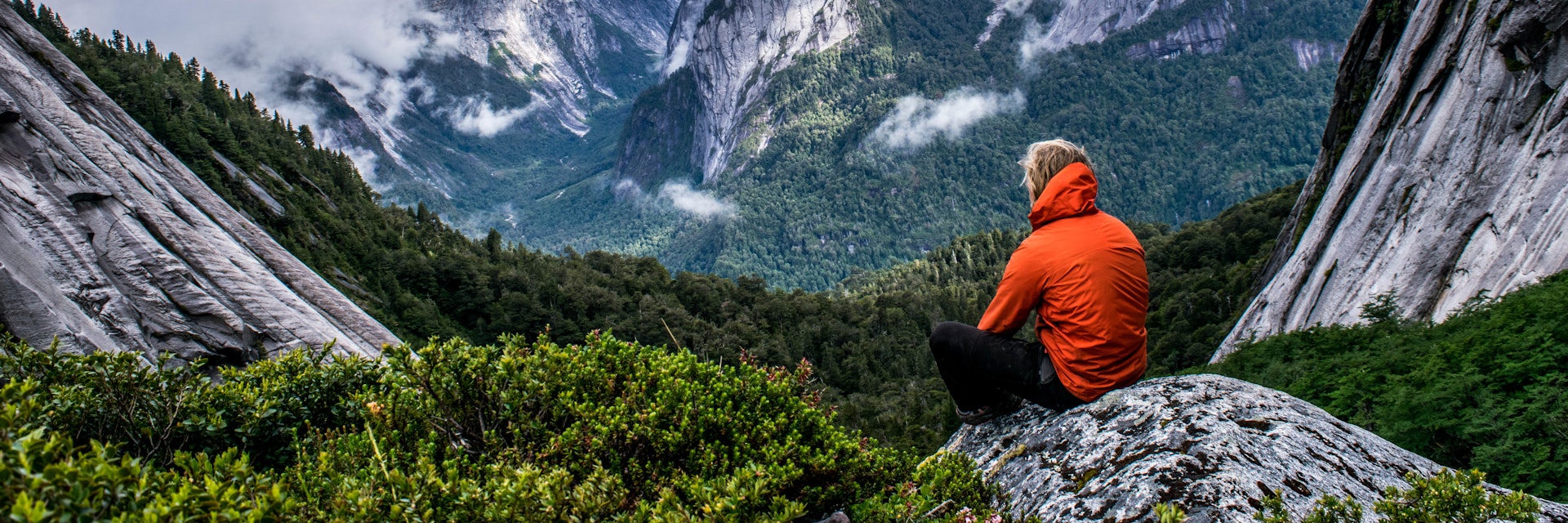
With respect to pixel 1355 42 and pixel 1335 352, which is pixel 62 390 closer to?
pixel 1335 352

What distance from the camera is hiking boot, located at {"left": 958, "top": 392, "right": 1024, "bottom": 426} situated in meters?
6.43

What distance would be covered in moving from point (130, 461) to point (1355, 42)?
118 ft

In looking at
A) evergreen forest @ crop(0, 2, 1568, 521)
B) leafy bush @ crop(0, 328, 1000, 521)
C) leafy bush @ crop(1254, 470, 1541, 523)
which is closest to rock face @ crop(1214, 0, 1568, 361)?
evergreen forest @ crop(0, 2, 1568, 521)

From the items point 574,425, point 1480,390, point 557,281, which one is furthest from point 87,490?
point 557,281

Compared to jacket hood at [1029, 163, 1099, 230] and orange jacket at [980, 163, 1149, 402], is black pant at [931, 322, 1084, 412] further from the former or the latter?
jacket hood at [1029, 163, 1099, 230]

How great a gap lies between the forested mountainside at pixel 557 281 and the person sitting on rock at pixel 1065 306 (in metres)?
28.2

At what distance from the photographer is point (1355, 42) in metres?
27.5

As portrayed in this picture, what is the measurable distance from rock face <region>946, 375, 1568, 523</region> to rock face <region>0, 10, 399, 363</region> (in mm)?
9251

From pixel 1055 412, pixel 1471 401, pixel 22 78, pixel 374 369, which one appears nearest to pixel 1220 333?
pixel 1471 401

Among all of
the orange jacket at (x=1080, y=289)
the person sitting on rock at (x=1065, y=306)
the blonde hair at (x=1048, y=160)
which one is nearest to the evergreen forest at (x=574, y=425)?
the person sitting on rock at (x=1065, y=306)

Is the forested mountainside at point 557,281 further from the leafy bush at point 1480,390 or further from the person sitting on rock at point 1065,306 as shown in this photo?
the person sitting on rock at point 1065,306

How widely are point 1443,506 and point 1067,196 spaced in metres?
3.12

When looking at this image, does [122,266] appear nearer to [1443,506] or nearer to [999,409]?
[999,409]

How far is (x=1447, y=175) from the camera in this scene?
1761 centimetres
